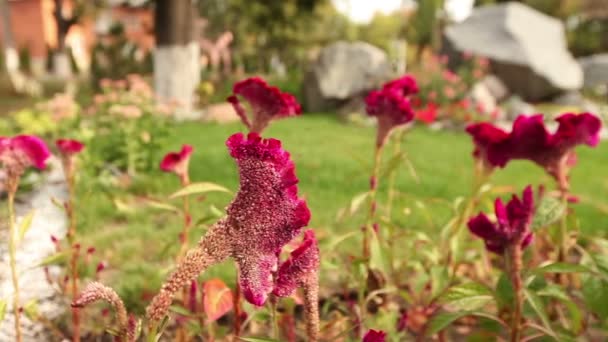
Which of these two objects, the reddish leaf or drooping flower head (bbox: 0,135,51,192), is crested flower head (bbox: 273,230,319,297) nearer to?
the reddish leaf

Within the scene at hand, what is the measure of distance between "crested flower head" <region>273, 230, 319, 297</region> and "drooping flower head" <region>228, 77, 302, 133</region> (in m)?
0.44

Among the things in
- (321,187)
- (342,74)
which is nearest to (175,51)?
(342,74)

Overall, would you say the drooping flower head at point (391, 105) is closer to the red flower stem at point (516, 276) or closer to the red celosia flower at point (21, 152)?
the red flower stem at point (516, 276)

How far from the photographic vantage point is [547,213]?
134 centimetres

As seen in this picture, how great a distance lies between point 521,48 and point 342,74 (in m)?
5.35

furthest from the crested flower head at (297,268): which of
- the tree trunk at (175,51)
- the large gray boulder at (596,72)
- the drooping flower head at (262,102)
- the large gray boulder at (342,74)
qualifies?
the large gray boulder at (596,72)

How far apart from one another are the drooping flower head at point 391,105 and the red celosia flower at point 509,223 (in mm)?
369

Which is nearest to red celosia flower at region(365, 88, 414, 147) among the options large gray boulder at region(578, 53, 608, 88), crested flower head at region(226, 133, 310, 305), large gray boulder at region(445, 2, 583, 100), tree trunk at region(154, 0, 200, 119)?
crested flower head at region(226, 133, 310, 305)

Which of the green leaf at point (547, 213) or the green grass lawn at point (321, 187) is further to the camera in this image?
the green grass lawn at point (321, 187)

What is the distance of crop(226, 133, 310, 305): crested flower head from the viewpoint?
72 cm

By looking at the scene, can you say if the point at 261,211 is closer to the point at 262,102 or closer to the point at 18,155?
the point at 262,102

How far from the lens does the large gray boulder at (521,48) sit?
1373 centimetres

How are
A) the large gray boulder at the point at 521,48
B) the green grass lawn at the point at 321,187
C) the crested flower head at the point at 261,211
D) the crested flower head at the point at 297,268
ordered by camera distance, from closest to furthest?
the crested flower head at the point at 261,211
the crested flower head at the point at 297,268
the green grass lawn at the point at 321,187
the large gray boulder at the point at 521,48

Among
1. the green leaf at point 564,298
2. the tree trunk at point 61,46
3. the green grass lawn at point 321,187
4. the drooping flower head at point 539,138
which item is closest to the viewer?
the drooping flower head at point 539,138
